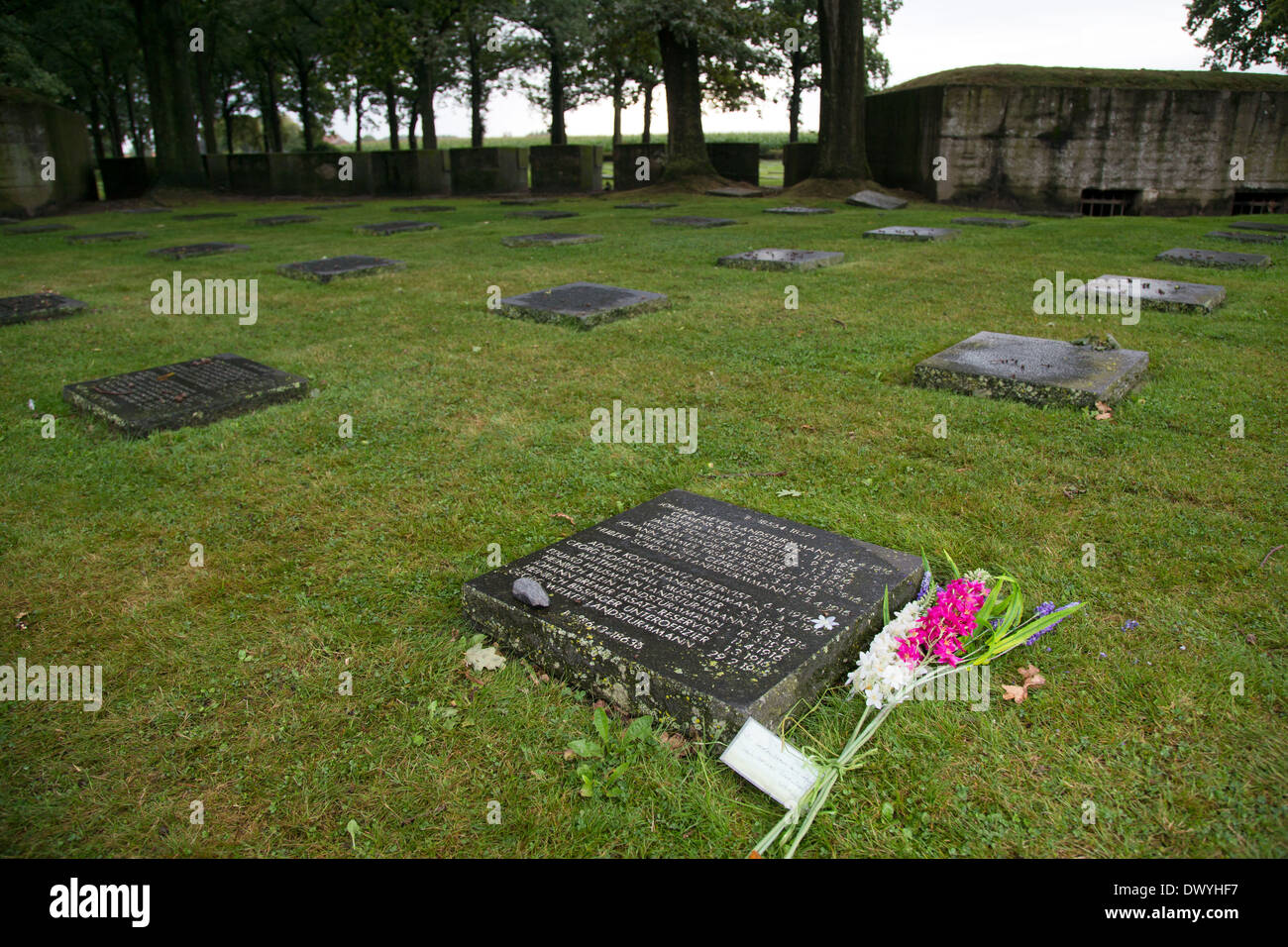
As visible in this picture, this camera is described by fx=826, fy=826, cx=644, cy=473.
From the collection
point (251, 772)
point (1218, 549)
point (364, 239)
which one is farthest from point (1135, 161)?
point (251, 772)

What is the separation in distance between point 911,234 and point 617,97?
109 feet

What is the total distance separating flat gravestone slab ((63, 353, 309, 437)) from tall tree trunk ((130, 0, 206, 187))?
20.1 meters

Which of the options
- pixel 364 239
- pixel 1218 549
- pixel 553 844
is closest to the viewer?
pixel 553 844

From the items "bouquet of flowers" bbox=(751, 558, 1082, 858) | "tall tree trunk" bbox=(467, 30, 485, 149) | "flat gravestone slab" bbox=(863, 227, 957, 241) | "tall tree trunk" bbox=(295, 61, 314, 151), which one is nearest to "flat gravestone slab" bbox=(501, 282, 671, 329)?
"bouquet of flowers" bbox=(751, 558, 1082, 858)

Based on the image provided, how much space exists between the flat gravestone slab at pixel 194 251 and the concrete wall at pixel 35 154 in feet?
31.3

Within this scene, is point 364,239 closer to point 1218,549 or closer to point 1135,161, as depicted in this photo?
point 1218,549

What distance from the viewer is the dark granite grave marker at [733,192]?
63.5 ft

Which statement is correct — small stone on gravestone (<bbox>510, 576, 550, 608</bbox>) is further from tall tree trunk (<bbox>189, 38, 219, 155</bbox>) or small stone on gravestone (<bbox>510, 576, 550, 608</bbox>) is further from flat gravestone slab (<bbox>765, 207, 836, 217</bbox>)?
tall tree trunk (<bbox>189, 38, 219, 155</bbox>)

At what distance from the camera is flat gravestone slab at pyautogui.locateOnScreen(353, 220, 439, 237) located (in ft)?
45.4

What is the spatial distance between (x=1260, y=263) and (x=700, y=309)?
6.49 m

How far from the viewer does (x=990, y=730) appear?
2.43m

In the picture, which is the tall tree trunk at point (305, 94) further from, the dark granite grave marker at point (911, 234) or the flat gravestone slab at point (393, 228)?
the dark granite grave marker at point (911, 234)

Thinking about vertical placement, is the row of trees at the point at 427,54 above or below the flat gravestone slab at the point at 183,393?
above

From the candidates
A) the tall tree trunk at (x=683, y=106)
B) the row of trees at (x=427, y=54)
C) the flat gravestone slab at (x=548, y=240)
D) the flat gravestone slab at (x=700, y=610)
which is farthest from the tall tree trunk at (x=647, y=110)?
the flat gravestone slab at (x=700, y=610)
